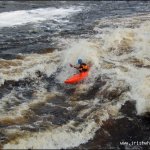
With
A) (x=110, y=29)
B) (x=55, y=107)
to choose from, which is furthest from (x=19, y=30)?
(x=55, y=107)

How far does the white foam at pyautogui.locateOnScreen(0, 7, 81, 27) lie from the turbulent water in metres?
0.12

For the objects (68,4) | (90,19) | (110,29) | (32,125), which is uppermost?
(68,4)

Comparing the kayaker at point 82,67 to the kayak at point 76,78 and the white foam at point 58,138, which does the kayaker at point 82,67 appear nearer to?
the kayak at point 76,78

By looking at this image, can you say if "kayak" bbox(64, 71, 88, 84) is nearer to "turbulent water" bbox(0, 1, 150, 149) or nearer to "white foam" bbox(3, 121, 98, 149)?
"turbulent water" bbox(0, 1, 150, 149)

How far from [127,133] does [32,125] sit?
2514 mm

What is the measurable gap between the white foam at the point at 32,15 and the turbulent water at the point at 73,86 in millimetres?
116

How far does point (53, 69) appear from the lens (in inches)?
519

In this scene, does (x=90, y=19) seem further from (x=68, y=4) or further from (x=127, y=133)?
(x=127, y=133)

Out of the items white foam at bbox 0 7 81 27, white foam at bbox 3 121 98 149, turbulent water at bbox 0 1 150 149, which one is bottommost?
white foam at bbox 3 121 98 149

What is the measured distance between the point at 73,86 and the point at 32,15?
11144mm

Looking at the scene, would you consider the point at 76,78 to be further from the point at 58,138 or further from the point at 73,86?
the point at 58,138

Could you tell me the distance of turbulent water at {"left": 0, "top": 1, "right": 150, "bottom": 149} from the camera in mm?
9019

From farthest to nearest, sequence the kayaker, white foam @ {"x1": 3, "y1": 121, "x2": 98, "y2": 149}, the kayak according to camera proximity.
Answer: the kayaker → the kayak → white foam @ {"x1": 3, "y1": 121, "x2": 98, "y2": 149}

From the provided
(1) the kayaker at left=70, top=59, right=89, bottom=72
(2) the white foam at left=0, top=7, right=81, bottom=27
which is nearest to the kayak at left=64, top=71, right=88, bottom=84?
(1) the kayaker at left=70, top=59, right=89, bottom=72
